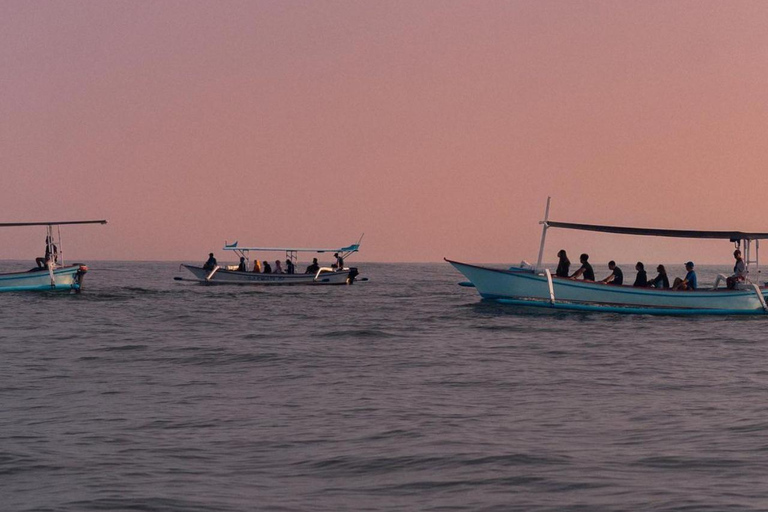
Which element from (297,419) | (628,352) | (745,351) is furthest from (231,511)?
(745,351)

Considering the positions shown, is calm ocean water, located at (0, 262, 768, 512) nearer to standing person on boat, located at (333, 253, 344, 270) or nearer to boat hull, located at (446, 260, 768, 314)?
boat hull, located at (446, 260, 768, 314)

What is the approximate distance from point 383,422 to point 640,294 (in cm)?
2559

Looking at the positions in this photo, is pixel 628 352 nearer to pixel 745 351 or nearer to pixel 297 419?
pixel 745 351

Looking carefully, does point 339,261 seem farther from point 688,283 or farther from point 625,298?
point 688,283

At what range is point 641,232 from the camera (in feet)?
128

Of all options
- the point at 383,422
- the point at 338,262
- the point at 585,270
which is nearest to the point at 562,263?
the point at 585,270

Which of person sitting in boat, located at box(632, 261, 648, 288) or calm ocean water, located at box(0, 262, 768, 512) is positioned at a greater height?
person sitting in boat, located at box(632, 261, 648, 288)

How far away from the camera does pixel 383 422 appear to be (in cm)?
1357

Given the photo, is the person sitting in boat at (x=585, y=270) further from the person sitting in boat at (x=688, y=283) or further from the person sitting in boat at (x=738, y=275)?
the person sitting in boat at (x=738, y=275)

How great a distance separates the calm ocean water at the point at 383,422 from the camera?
9.43 metres

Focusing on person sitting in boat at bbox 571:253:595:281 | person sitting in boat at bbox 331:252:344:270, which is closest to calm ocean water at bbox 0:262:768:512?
person sitting in boat at bbox 571:253:595:281

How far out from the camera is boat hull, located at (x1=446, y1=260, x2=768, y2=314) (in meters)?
37.0

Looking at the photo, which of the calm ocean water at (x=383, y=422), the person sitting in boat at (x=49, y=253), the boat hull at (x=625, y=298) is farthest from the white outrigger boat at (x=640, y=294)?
the person sitting in boat at (x=49, y=253)

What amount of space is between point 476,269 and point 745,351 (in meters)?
17.0
